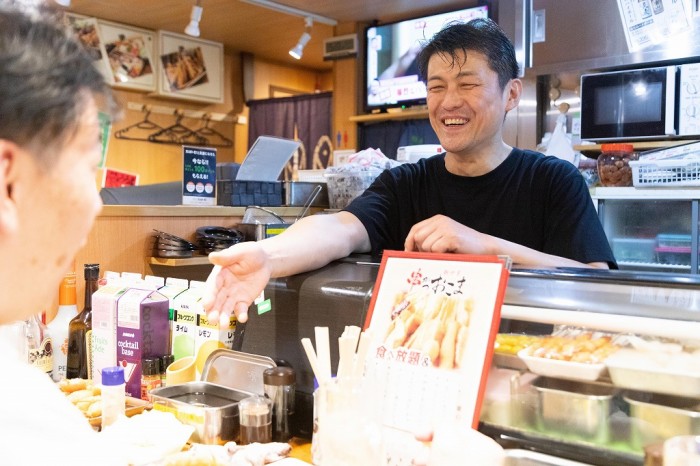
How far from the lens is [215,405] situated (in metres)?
1.37

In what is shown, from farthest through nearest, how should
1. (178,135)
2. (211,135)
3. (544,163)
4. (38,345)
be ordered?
1. (211,135)
2. (178,135)
3. (544,163)
4. (38,345)

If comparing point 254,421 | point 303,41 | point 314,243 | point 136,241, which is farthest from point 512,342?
point 303,41

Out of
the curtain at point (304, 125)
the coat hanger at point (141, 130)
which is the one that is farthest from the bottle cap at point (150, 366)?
the coat hanger at point (141, 130)

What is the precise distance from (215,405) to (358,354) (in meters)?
0.50

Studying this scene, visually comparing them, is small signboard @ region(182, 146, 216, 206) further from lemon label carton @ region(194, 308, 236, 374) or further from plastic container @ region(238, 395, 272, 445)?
plastic container @ region(238, 395, 272, 445)

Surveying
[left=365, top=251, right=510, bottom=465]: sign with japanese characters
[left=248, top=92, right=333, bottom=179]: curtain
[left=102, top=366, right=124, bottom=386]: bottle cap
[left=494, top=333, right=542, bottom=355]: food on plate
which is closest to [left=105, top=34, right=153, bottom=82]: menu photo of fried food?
[left=248, top=92, right=333, bottom=179]: curtain

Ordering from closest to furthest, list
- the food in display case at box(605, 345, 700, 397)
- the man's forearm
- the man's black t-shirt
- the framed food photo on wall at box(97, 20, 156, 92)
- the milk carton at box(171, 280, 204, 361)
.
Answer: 1. the food in display case at box(605, 345, 700, 397)
2. the man's forearm
3. the milk carton at box(171, 280, 204, 361)
4. the man's black t-shirt
5. the framed food photo on wall at box(97, 20, 156, 92)

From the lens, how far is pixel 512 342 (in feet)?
3.43

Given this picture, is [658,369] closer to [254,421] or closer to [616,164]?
[254,421]

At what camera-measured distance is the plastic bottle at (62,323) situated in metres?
1.86

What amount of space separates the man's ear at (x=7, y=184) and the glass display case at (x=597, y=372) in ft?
2.35

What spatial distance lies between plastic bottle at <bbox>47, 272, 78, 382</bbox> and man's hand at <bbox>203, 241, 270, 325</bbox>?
716mm

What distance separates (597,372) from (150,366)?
1.07 meters

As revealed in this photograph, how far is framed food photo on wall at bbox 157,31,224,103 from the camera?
6.58 meters
